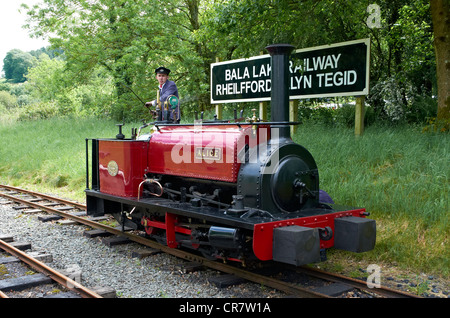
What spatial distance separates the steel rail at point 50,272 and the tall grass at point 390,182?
322 cm

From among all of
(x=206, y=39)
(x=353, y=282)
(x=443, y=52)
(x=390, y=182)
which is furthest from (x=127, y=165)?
(x=443, y=52)

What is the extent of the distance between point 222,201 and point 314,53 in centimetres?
452

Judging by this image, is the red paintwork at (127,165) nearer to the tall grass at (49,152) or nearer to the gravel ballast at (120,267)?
the gravel ballast at (120,267)

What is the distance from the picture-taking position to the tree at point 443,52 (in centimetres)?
809

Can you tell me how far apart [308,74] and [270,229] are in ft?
17.1

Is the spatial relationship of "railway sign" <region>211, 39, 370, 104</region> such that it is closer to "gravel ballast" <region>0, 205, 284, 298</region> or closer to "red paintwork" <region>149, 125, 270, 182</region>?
"red paintwork" <region>149, 125, 270, 182</region>

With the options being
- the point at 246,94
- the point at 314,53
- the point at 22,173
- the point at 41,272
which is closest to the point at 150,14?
the point at 22,173

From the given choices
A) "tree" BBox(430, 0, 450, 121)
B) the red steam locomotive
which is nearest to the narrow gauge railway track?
the red steam locomotive

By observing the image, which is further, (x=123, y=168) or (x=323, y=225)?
(x=123, y=168)

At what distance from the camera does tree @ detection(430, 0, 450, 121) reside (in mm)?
8086

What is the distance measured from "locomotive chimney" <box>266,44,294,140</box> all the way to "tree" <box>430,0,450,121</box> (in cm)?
452

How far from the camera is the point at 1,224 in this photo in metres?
7.75

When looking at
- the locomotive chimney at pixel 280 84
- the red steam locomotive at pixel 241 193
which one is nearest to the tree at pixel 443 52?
the red steam locomotive at pixel 241 193

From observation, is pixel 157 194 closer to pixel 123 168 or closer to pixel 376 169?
pixel 123 168
